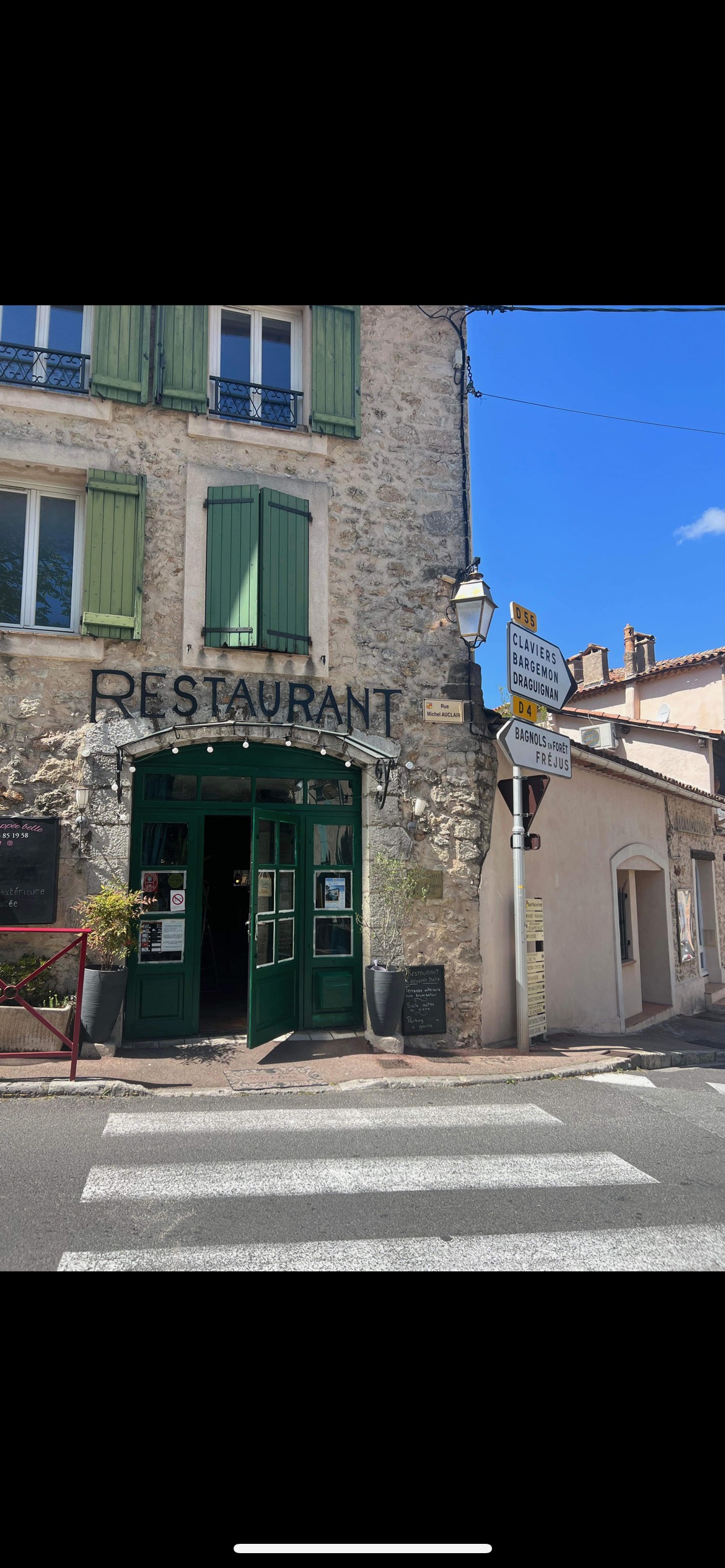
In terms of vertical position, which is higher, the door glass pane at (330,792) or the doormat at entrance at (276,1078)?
the door glass pane at (330,792)

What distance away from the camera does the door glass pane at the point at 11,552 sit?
7.74m

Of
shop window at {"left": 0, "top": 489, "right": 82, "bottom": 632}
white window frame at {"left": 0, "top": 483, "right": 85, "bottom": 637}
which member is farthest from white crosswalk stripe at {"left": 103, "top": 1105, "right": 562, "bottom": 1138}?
shop window at {"left": 0, "top": 489, "right": 82, "bottom": 632}

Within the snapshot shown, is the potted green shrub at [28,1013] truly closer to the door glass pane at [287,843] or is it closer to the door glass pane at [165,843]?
the door glass pane at [165,843]

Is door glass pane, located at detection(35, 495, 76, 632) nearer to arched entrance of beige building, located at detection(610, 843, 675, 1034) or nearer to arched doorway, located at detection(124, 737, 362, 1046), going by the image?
arched doorway, located at detection(124, 737, 362, 1046)

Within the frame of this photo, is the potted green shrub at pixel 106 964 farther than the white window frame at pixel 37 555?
No

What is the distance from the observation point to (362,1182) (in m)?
4.27

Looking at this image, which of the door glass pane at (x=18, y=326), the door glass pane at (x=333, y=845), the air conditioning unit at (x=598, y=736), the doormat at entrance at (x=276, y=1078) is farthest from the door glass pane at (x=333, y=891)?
the door glass pane at (x=18, y=326)

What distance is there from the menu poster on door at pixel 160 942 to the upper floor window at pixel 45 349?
192 inches

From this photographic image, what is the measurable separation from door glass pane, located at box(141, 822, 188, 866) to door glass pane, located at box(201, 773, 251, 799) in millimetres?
369

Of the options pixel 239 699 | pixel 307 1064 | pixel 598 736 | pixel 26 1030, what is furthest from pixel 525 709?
pixel 26 1030

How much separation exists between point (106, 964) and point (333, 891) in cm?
226

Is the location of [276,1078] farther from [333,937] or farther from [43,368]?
[43,368]
